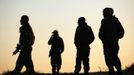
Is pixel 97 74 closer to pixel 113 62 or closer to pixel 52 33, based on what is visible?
pixel 52 33

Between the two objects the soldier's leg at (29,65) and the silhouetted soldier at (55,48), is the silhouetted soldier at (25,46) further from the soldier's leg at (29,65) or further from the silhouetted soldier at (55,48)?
the silhouetted soldier at (55,48)

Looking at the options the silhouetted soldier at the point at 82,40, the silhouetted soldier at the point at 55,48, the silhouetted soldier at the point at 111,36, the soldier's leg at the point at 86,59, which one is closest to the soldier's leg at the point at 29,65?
the silhouetted soldier at the point at 82,40

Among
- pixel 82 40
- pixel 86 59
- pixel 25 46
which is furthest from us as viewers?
pixel 86 59

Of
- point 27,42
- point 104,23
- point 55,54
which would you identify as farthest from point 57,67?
point 104,23

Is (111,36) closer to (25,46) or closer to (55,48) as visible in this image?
(25,46)

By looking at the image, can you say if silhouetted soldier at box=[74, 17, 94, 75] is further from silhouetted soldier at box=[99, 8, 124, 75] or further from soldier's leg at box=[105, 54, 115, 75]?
soldier's leg at box=[105, 54, 115, 75]

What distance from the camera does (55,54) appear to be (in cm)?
2300

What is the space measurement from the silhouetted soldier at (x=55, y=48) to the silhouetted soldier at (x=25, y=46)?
21.0 ft

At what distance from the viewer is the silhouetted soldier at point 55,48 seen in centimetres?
2280

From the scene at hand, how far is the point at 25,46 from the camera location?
53.4 ft

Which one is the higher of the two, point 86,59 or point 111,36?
point 111,36

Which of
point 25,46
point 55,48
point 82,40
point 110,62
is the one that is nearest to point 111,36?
point 110,62

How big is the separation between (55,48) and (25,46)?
6718 mm

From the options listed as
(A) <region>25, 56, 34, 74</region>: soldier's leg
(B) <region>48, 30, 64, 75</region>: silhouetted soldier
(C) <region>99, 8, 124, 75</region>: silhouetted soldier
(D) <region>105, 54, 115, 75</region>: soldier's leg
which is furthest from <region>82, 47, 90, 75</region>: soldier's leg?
(B) <region>48, 30, 64, 75</region>: silhouetted soldier
